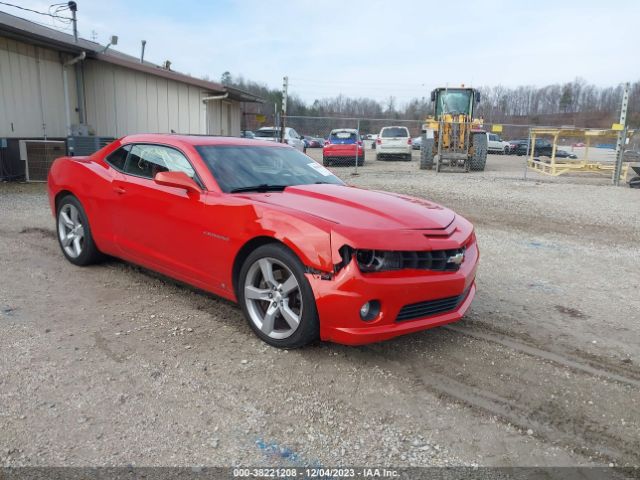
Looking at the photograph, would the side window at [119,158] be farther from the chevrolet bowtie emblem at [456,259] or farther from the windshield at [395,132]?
the windshield at [395,132]

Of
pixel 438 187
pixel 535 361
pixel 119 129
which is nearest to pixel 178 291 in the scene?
pixel 535 361

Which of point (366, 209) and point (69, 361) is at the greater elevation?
point (366, 209)

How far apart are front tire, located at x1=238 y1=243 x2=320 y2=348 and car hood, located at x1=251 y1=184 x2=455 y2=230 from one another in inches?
14.9

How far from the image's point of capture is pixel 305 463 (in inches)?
90.0

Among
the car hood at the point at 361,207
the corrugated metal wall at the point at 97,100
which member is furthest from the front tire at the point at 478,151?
the car hood at the point at 361,207

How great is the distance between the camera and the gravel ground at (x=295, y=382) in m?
2.39

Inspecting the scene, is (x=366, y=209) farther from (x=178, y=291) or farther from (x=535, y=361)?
(x=178, y=291)

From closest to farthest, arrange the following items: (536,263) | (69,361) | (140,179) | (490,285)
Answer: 1. (69,361)
2. (140,179)
3. (490,285)
4. (536,263)

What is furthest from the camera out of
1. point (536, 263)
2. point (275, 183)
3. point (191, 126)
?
point (191, 126)

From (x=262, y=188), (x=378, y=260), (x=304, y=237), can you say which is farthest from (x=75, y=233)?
(x=378, y=260)

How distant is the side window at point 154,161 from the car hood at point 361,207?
86 centimetres

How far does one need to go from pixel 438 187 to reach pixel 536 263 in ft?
25.7

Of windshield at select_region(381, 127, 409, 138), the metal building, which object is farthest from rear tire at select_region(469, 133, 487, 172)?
the metal building

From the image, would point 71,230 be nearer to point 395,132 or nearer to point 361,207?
point 361,207
